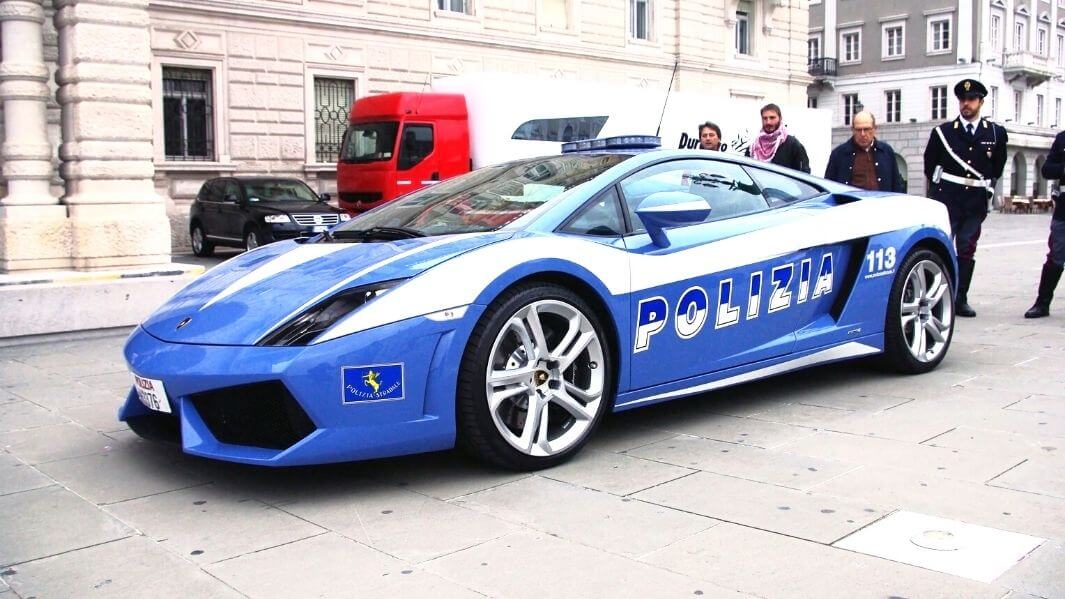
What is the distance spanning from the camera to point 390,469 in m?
4.15

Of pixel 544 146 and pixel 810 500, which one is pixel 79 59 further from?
pixel 544 146

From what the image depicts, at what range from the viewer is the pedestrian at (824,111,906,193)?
26.3ft

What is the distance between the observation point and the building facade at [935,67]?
48281 mm

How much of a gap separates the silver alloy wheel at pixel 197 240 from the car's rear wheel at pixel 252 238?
223 cm

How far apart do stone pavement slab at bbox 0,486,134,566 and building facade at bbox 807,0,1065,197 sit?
4850 centimetres

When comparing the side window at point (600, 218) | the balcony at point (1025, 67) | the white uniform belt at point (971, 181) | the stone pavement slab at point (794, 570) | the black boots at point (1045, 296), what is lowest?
the stone pavement slab at point (794, 570)

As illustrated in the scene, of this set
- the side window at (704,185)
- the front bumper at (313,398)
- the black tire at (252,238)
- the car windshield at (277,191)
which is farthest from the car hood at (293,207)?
the front bumper at (313,398)

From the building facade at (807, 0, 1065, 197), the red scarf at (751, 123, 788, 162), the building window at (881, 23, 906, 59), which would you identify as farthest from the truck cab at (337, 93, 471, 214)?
the building window at (881, 23, 906, 59)

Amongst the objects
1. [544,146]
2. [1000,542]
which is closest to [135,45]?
[1000,542]

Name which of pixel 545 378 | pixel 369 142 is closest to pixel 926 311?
pixel 545 378

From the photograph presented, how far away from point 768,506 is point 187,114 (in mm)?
20991

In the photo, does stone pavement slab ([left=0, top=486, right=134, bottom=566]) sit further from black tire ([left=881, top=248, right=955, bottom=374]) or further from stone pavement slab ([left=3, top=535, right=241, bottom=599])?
black tire ([left=881, top=248, right=955, bottom=374])

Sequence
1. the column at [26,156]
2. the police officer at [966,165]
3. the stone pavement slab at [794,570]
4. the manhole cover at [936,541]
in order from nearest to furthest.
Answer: the stone pavement slab at [794,570], the manhole cover at [936,541], the police officer at [966,165], the column at [26,156]

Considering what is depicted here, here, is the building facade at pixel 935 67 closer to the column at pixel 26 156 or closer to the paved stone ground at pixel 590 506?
the column at pixel 26 156
